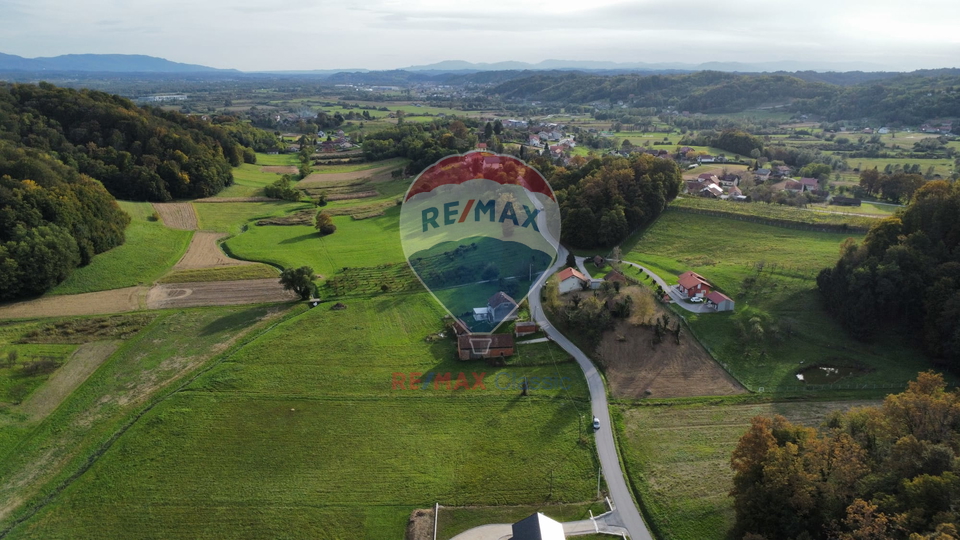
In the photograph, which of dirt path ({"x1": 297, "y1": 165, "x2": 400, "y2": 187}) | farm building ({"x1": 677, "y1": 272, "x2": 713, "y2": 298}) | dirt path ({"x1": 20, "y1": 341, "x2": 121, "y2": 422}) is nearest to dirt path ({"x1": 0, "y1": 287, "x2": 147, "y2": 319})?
dirt path ({"x1": 20, "y1": 341, "x2": 121, "y2": 422})

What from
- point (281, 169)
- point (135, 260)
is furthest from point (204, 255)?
point (281, 169)

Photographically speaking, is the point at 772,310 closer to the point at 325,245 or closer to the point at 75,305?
the point at 325,245

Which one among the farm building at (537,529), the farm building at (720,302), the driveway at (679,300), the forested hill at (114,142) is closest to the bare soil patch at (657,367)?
the driveway at (679,300)

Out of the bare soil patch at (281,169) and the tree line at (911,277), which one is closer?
the tree line at (911,277)

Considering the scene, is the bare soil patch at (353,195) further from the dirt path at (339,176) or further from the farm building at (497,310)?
the farm building at (497,310)

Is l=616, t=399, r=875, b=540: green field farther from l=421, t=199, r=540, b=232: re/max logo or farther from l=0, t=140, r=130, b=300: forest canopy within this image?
l=0, t=140, r=130, b=300: forest canopy
